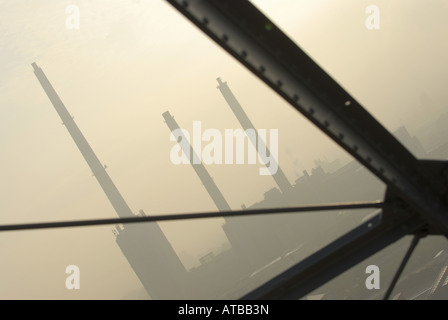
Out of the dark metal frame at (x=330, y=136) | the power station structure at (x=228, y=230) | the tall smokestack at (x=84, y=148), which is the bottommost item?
the dark metal frame at (x=330, y=136)

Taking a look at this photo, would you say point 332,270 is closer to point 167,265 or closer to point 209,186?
point 209,186

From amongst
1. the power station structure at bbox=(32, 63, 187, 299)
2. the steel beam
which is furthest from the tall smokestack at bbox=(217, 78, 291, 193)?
the steel beam

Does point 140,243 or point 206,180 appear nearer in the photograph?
point 206,180

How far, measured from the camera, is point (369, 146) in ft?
10.7

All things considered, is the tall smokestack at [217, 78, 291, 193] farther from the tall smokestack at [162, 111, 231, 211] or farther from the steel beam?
the steel beam

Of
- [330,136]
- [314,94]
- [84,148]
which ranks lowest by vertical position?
[330,136]

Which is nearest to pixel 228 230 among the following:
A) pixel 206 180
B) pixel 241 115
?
pixel 206 180

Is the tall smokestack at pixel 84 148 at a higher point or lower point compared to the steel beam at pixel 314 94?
higher

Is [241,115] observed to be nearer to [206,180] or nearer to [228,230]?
[206,180]

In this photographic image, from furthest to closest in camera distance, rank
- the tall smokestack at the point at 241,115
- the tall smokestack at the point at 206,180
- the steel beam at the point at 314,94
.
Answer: the tall smokestack at the point at 241,115
the tall smokestack at the point at 206,180
the steel beam at the point at 314,94

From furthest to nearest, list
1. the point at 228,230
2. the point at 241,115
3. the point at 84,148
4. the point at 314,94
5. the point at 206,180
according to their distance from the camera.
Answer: the point at 241,115 → the point at 228,230 → the point at 206,180 → the point at 84,148 → the point at 314,94

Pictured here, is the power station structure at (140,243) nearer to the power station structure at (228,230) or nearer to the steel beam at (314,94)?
the power station structure at (228,230)

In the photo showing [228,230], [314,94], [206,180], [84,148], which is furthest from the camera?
[228,230]

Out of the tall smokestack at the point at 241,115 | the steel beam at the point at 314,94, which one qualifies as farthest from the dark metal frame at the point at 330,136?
the tall smokestack at the point at 241,115
